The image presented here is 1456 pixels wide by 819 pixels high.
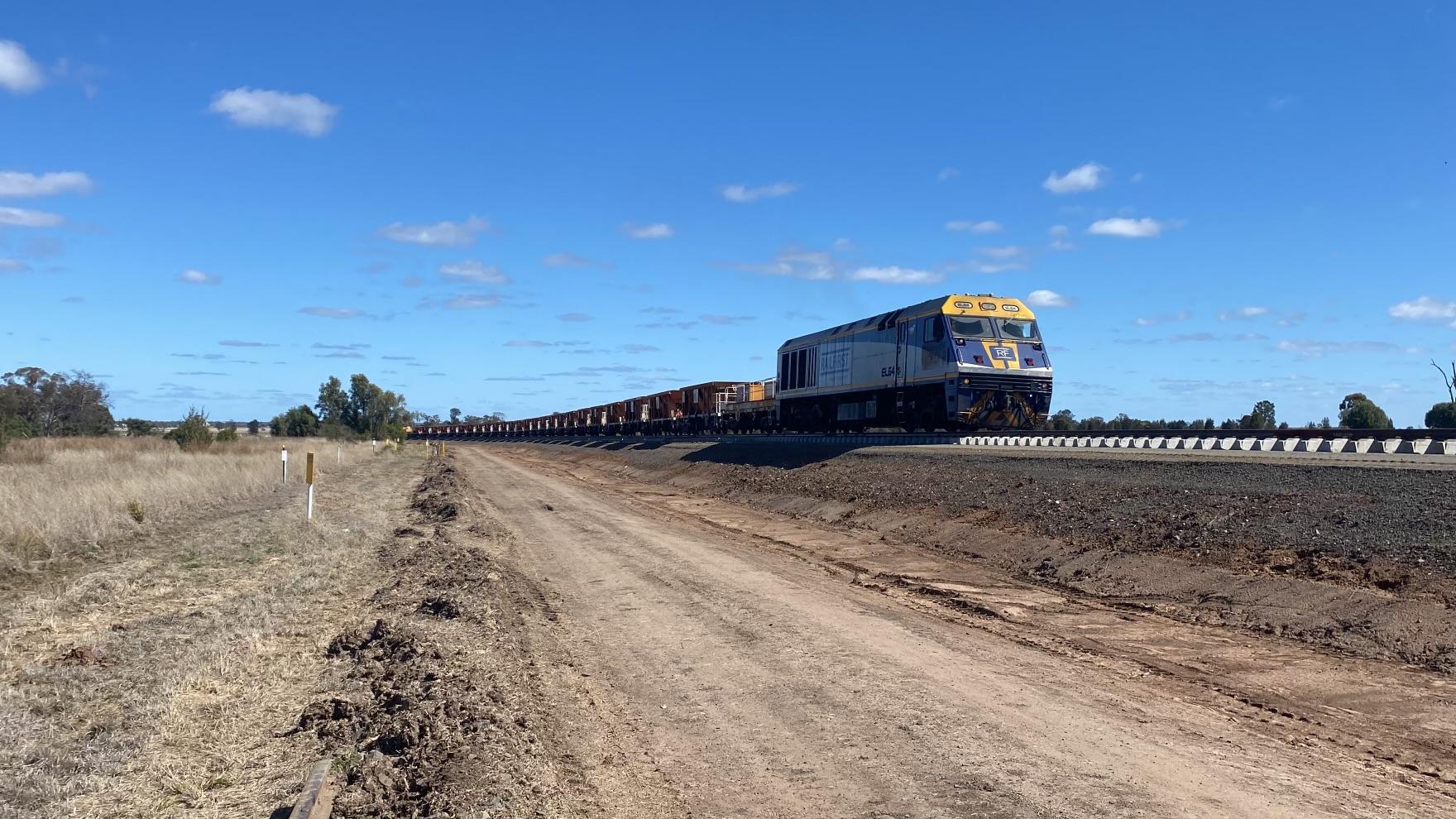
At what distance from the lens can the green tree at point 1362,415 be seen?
119 ft

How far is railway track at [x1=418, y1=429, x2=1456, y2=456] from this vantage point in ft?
57.4

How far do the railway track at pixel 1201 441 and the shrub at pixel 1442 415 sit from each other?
1264cm

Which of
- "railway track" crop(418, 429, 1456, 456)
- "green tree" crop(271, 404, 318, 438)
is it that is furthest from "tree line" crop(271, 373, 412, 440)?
"railway track" crop(418, 429, 1456, 456)

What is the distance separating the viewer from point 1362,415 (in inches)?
1470

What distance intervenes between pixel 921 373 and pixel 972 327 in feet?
6.86

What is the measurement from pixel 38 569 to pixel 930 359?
21728mm

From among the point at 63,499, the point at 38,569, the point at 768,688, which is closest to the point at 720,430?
the point at 63,499

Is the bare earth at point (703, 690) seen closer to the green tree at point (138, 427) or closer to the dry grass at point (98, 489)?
the dry grass at point (98, 489)

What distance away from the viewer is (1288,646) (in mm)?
10062

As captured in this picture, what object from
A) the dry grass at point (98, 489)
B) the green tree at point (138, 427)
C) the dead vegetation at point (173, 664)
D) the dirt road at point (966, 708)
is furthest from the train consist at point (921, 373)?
the green tree at point (138, 427)

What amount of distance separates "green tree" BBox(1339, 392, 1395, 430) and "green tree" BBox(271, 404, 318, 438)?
63.5 meters

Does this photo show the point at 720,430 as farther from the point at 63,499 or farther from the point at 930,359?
the point at 63,499

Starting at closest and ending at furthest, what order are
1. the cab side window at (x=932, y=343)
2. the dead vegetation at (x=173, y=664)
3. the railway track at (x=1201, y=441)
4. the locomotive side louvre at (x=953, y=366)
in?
1. the dead vegetation at (x=173, y=664)
2. the railway track at (x=1201, y=441)
3. the locomotive side louvre at (x=953, y=366)
4. the cab side window at (x=932, y=343)

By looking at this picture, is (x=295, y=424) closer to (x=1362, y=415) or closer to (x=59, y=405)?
(x=59, y=405)
